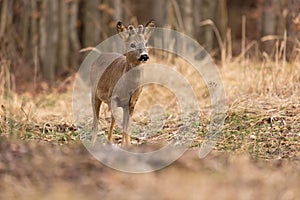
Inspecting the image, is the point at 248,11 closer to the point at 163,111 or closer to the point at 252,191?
the point at 163,111

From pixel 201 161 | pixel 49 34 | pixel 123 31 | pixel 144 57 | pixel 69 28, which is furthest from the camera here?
pixel 69 28

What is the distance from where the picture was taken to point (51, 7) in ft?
60.5

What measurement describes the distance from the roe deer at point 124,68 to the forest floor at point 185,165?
2.06 feet

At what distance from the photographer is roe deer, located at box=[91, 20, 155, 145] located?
8.83 m

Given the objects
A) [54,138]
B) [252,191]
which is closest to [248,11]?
[54,138]

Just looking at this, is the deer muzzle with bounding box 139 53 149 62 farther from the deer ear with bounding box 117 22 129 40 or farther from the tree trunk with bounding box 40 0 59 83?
the tree trunk with bounding box 40 0 59 83

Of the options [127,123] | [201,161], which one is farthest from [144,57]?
[201,161]

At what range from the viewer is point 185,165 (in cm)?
679

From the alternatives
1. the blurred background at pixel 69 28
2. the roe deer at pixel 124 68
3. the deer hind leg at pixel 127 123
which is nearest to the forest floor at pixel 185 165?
the roe deer at pixel 124 68

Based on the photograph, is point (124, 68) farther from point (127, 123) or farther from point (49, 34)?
point (49, 34)

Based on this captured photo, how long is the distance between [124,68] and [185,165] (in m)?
2.55

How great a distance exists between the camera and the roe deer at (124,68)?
883 centimetres

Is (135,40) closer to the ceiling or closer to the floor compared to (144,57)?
closer to the ceiling

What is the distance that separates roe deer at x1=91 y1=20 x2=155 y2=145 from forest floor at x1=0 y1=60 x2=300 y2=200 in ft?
2.06
